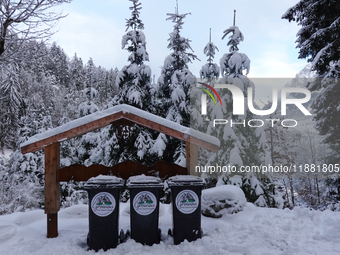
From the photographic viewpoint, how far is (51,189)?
216 inches

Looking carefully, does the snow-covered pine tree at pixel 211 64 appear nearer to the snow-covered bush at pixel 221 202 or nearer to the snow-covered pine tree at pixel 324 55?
the snow-covered pine tree at pixel 324 55

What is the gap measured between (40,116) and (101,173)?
19426mm

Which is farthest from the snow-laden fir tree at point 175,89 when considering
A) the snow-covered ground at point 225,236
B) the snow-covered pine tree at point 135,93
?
the snow-covered ground at point 225,236

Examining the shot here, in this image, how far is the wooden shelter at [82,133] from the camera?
5355 mm

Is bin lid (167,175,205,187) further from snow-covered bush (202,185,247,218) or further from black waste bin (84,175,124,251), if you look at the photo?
snow-covered bush (202,185,247,218)

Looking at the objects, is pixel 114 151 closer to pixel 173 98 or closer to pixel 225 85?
pixel 173 98

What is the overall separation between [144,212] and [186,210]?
828 mm

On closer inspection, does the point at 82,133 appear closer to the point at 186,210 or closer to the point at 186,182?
the point at 186,182

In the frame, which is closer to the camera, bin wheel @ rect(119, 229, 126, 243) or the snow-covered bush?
bin wheel @ rect(119, 229, 126, 243)

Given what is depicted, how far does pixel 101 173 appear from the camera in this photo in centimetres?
571

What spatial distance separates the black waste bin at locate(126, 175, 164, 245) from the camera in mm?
4949

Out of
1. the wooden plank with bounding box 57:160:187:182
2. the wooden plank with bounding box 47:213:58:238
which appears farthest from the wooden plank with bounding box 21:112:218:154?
the wooden plank with bounding box 47:213:58:238

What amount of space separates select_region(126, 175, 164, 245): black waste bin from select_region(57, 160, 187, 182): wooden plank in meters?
0.74

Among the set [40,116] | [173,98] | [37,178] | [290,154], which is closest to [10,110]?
[40,116]
